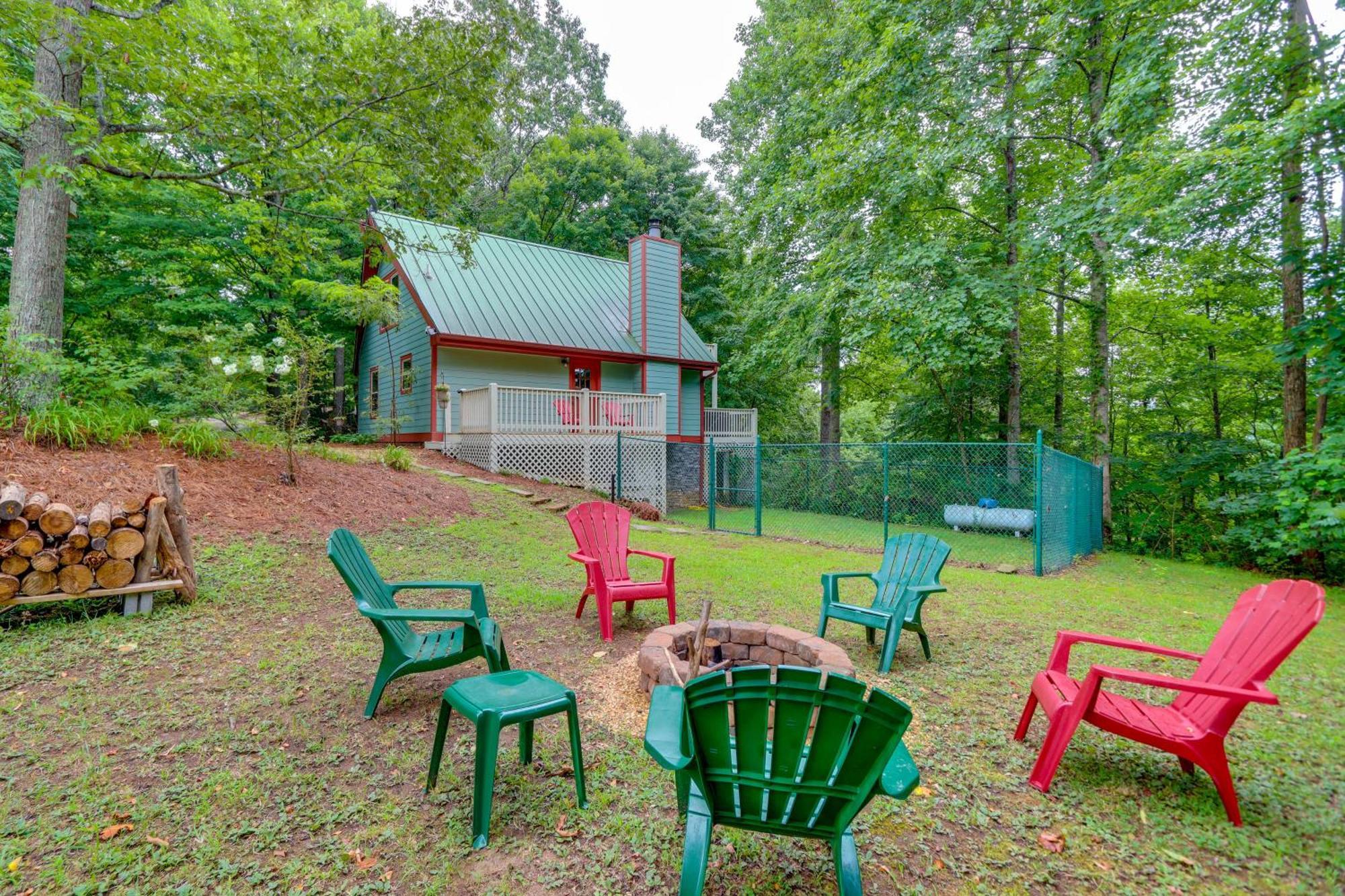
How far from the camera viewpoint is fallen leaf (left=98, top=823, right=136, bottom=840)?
195cm

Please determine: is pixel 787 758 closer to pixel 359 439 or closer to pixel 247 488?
pixel 247 488

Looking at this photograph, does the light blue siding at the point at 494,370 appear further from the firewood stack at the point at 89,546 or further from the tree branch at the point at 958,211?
the tree branch at the point at 958,211

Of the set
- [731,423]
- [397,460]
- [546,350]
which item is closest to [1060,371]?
[731,423]

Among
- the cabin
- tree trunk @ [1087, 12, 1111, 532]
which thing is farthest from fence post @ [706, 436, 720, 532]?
tree trunk @ [1087, 12, 1111, 532]

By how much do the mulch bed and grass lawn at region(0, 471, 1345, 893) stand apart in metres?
1.58

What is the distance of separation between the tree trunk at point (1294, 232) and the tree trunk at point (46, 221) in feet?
43.3

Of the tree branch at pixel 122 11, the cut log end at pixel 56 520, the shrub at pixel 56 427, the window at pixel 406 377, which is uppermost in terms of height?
the tree branch at pixel 122 11

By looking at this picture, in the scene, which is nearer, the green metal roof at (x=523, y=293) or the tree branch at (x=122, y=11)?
the tree branch at (x=122, y=11)

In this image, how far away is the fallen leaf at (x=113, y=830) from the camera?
1.95m

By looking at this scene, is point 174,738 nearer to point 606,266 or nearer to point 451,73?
point 451,73

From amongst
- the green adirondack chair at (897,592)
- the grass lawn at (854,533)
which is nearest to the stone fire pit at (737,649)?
the green adirondack chair at (897,592)

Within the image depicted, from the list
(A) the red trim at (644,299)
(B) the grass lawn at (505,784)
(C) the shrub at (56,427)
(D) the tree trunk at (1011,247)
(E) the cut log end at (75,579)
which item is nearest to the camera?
(B) the grass lawn at (505,784)

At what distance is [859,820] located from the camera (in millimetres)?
2176

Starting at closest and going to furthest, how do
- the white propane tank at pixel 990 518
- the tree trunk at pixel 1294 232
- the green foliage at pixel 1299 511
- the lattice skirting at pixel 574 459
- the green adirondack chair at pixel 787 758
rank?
the green adirondack chair at pixel 787 758 → the green foliage at pixel 1299 511 → the tree trunk at pixel 1294 232 → the white propane tank at pixel 990 518 → the lattice skirting at pixel 574 459
